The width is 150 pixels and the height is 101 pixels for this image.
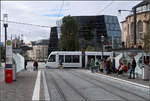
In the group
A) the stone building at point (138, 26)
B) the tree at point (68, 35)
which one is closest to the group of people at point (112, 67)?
the tree at point (68, 35)

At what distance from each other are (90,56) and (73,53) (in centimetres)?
298

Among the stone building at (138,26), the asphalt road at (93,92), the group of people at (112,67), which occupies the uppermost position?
the stone building at (138,26)

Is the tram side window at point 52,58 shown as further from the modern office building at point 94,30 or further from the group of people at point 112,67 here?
the modern office building at point 94,30

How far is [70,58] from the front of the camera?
4256 centimetres

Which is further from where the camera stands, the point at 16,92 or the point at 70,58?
the point at 70,58

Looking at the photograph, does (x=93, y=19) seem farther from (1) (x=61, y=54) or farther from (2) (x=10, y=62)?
(2) (x=10, y=62)

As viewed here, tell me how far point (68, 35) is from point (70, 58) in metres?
14.0

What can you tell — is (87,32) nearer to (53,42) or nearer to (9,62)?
(53,42)

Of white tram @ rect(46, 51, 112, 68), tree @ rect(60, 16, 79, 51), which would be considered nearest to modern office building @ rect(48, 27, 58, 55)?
white tram @ rect(46, 51, 112, 68)

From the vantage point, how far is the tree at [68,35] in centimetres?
5171

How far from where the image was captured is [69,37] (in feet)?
183

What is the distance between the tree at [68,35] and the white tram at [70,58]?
6.43 meters

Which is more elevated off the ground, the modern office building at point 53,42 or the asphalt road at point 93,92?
the modern office building at point 53,42

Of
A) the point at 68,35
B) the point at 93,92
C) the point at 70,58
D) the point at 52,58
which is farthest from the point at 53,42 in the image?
the point at 93,92
